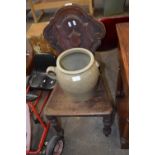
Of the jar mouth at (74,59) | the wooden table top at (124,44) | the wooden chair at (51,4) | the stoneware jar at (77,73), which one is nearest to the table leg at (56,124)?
the stoneware jar at (77,73)

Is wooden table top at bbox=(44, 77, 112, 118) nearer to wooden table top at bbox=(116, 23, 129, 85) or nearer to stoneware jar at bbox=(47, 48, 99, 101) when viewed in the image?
stoneware jar at bbox=(47, 48, 99, 101)

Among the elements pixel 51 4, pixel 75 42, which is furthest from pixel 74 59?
pixel 51 4

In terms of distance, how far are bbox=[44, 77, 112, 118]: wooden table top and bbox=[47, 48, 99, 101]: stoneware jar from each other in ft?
0.12

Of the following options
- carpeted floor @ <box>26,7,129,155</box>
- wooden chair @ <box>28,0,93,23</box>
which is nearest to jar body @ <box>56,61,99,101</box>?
carpeted floor @ <box>26,7,129,155</box>

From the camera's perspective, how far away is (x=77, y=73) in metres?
0.90

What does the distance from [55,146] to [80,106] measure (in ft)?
1.02

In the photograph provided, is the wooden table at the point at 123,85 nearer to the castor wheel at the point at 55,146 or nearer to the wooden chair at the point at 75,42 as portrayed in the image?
the wooden chair at the point at 75,42

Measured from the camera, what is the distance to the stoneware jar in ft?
2.97

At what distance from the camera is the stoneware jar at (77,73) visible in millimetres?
906

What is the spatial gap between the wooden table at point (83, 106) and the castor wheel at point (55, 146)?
0.13m
